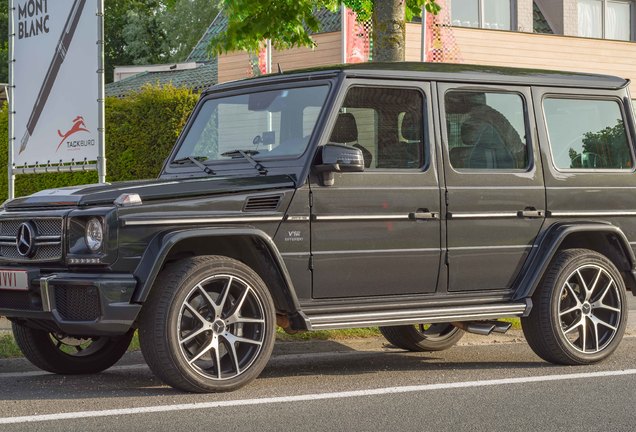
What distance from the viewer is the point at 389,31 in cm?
1174

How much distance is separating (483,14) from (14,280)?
21472 mm

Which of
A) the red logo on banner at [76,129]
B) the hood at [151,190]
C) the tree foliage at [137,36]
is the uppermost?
the tree foliage at [137,36]

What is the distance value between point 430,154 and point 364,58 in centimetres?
1609

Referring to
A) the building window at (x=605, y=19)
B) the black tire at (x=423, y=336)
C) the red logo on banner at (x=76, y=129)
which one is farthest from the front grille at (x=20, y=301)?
the building window at (x=605, y=19)

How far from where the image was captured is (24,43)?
45.4ft

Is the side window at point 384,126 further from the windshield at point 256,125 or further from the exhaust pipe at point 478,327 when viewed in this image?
the exhaust pipe at point 478,327

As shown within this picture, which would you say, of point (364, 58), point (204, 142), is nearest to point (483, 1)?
point (364, 58)

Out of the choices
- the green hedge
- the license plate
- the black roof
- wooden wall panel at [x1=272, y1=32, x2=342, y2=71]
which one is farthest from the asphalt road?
wooden wall panel at [x1=272, y1=32, x2=342, y2=71]

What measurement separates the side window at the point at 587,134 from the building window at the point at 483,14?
17.8 metres

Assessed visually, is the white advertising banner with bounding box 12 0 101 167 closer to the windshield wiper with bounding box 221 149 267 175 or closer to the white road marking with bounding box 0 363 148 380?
the white road marking with bounding box 0 363 148 380

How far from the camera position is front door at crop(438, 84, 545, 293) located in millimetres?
8320

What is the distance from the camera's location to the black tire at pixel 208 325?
7008 millimetres

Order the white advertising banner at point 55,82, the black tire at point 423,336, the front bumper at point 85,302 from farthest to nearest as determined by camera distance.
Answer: the white advertising banner at point 55,82 → the black tire at point 423,336 → the front bumper at point 85,302

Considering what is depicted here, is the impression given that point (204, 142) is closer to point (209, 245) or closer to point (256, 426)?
point (209, 245)
